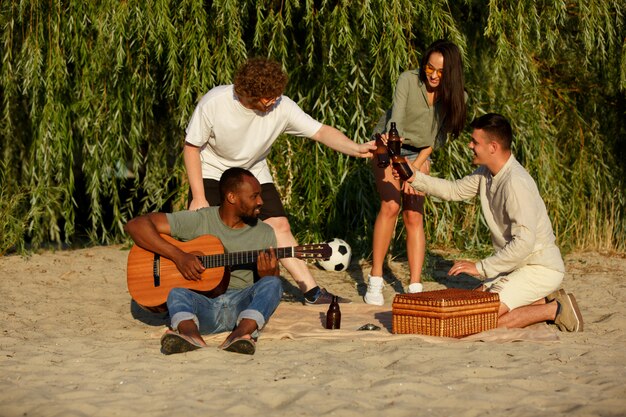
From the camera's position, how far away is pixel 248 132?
665 cm

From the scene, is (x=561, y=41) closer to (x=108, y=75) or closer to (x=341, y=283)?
(x=341, y=283)

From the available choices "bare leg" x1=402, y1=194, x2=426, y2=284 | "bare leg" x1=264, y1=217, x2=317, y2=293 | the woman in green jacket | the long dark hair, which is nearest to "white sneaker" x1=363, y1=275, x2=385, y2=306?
the woman in green jacket

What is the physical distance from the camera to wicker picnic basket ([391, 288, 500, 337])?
591cm

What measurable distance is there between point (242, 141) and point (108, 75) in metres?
2.67

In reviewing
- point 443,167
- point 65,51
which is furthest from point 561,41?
point 65,51

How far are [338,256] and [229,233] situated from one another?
8.36ft

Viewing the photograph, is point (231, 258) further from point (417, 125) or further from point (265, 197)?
point (417, 125)

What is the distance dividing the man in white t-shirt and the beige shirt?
0.89 m

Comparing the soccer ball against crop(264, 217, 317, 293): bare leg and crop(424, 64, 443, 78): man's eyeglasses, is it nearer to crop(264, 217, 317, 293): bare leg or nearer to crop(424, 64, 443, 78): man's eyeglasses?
crop(264, 217, 317, 293): bare leg

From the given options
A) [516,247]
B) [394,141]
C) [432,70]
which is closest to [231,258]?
[394,141]

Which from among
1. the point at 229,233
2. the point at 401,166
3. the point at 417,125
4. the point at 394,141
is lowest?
the point at 229,233

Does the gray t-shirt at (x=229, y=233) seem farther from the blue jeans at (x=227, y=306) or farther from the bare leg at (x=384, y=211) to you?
the bare leg at (x=384, y=211)

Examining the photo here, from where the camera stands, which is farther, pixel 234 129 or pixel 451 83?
pixel 451 83

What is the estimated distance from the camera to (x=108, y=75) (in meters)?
8.84
